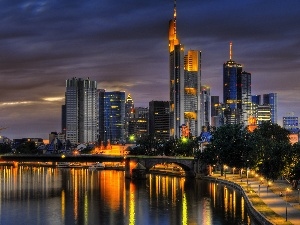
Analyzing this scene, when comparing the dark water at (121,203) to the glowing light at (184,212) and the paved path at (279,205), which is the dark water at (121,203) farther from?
the paved path at (279,205)

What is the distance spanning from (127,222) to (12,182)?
7192 centimetres

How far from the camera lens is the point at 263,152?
370 feet

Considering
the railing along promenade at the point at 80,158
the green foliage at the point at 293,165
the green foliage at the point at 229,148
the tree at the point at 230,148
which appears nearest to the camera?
the green foliage at the point at 293,165

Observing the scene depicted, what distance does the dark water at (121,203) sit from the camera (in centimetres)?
8231

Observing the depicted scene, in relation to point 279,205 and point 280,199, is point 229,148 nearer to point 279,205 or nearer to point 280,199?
point 280,199

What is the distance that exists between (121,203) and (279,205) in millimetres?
30951

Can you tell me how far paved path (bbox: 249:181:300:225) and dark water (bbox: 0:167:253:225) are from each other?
3.40 m

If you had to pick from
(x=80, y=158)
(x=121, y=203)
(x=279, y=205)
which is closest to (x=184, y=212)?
(x=121, y=203)

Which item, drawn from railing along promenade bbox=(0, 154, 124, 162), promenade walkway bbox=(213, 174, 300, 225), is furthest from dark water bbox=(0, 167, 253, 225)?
railing along promenade bbox=(0, 154, 124, 162)

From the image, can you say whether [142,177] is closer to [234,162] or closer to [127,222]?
[234,162]

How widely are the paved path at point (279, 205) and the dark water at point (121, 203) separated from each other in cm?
340

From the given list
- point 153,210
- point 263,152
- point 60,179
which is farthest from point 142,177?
point 153,210

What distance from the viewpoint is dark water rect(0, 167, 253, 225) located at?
8231 cm

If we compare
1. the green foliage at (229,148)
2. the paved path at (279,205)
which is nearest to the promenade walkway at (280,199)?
the paved path at (279,205)
